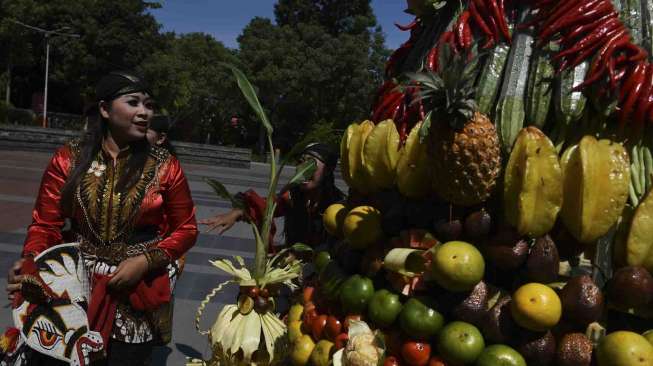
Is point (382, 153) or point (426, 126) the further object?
point (382, 153)

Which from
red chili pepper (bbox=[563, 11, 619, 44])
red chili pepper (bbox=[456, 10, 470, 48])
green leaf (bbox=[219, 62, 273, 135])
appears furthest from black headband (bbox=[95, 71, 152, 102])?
red chili pepper (bbox=[563, 11, 619, 44])

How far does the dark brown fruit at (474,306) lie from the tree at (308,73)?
24081 mm

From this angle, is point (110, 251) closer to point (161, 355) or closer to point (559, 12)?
point (161, 355)

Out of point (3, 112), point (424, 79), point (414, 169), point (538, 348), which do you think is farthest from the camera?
point (3, 112)

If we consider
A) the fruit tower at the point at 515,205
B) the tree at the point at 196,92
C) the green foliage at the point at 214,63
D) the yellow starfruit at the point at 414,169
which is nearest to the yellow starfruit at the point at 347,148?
the fruit tower at the point at 515,205

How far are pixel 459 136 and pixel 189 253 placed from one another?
540cm

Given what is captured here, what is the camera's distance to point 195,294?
523 centimetres

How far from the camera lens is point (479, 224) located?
1851mm

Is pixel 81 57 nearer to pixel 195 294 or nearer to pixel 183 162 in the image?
pixel 183 162

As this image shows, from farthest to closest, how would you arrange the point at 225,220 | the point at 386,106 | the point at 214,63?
1. the point at 214,63
2. the point at 225,220
3. the point at 386,106

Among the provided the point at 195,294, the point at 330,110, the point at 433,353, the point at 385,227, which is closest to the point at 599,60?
the point at 385,227

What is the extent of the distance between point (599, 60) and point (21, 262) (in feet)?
7.39

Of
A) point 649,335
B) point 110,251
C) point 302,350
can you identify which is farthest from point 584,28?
point 110,251

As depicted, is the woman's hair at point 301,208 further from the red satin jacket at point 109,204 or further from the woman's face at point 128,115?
the woman's face at point 128,115
